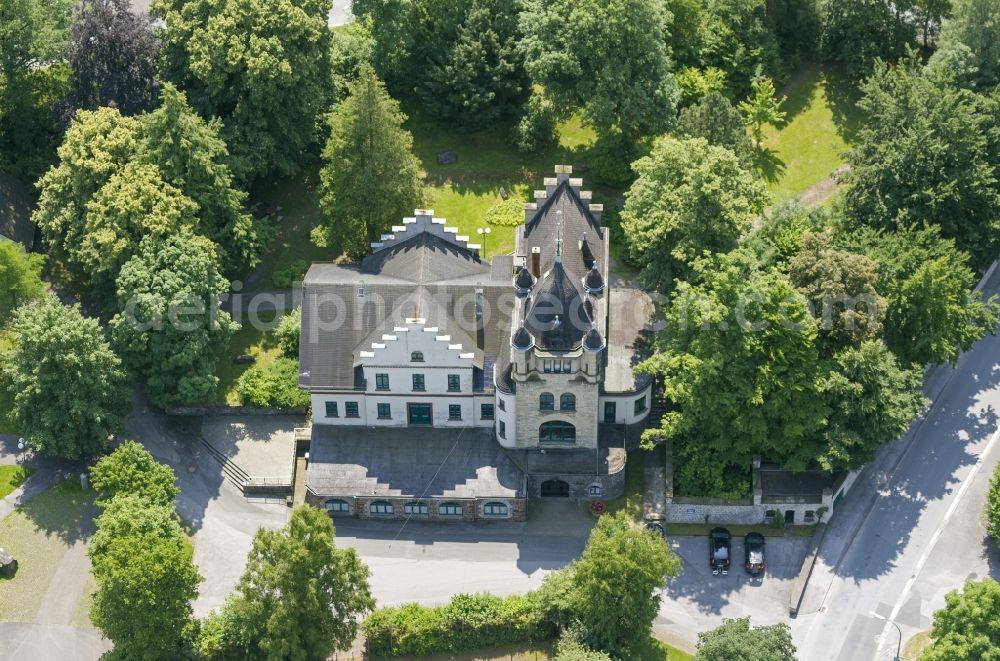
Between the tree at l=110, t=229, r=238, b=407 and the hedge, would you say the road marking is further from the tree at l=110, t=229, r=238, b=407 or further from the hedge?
the tree at l=110, t=229, r=238, b=407

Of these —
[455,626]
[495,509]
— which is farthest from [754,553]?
[455,626]

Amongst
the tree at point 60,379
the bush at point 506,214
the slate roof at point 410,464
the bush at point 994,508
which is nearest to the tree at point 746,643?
the slate roof at point 410,464

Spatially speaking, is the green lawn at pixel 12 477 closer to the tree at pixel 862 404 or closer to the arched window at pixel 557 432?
the arched window at pixel 557 432

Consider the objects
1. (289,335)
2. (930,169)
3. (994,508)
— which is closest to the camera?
(994,508)

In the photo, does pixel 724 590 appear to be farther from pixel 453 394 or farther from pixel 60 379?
pixel 60 379

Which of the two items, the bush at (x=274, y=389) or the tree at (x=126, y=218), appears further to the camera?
the bush at (x=274, y=389)

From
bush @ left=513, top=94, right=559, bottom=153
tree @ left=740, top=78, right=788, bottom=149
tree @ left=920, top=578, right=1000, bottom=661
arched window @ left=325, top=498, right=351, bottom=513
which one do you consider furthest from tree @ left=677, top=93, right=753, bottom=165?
tree @ left=920, top=578, right=1000, bottom=661
